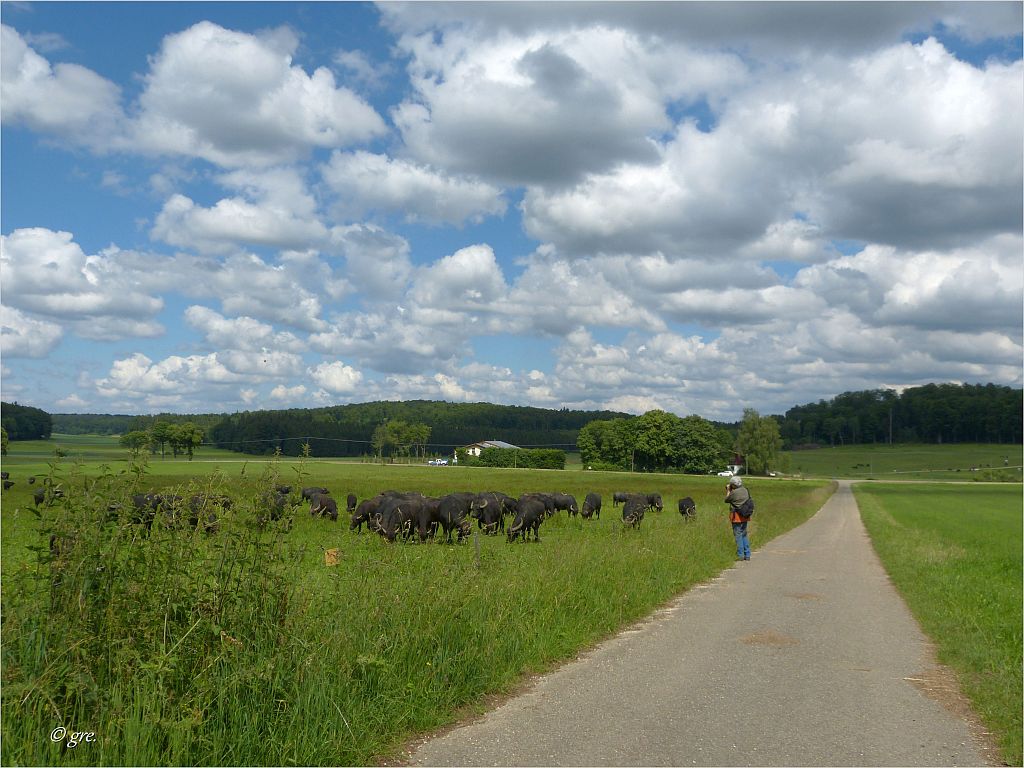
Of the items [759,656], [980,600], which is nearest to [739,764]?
[759,656]

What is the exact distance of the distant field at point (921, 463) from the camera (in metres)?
152

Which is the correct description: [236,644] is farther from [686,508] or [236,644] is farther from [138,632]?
[686,508]

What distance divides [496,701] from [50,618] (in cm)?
364

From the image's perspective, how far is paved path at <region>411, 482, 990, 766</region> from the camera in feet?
19.5

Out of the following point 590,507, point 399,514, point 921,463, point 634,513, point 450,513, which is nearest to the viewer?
point 399,514

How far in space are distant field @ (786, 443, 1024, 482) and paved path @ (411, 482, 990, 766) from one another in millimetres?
146324

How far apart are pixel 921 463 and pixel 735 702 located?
613 feet

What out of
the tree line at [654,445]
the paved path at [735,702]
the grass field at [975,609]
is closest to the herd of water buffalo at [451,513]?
the grass field at [975,609]

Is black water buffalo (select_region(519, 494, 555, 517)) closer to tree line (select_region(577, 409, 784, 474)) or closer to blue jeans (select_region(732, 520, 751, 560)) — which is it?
blue jeans (select_region(732, 520, 751, 560))

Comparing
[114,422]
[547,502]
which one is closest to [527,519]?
A: [547,502]

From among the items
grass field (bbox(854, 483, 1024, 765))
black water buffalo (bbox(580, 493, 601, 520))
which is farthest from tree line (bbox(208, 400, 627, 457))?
grass field (bbox(854, 483, 1024, 765))

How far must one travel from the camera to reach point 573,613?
10.2 m

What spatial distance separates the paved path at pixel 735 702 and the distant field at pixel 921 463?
480 feet

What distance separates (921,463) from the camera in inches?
6816
